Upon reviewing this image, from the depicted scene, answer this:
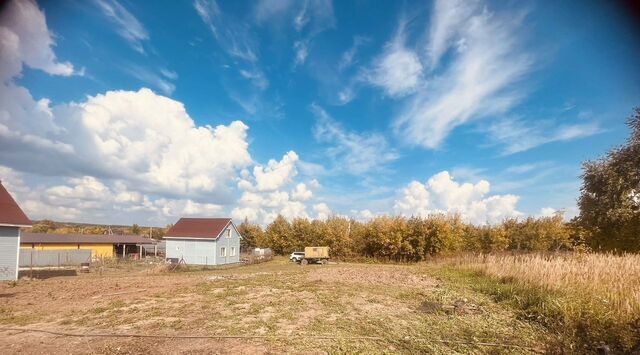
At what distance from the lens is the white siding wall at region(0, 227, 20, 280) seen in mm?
21422

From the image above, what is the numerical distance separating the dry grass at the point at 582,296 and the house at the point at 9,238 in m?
25.8

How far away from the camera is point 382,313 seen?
34.5 feet

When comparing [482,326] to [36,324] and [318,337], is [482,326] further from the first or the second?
[36,324]

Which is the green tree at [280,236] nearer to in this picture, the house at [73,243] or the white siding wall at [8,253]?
the house at [73,243]

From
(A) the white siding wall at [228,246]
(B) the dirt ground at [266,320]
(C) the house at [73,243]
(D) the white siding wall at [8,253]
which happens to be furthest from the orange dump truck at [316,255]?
(D) the white siding wall at [8,253]

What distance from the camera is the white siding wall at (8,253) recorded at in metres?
21.4

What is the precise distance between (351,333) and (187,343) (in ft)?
12.0

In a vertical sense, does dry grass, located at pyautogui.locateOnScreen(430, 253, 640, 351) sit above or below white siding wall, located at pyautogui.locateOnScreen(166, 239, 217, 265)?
above

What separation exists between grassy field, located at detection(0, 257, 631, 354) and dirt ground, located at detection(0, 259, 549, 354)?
0.10 feet

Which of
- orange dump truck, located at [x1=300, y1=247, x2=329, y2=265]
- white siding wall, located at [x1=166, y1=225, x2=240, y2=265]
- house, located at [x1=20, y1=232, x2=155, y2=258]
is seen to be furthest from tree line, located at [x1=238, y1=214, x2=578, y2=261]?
house, located at [x1=20, y1=232, x2=155, y2=258]

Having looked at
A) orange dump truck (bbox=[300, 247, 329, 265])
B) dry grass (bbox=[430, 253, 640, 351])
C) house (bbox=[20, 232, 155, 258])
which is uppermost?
dry grass (bbox=[430, 253, 640, 351])

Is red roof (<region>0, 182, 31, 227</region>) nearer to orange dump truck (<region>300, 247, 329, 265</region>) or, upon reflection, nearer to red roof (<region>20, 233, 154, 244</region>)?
red roof (<region>20, 233, 154, 244</region>)

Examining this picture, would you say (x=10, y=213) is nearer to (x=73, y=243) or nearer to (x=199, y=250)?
(x=199, y=250)

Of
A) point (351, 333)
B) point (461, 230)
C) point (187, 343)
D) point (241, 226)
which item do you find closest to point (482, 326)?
point (351, 333)
